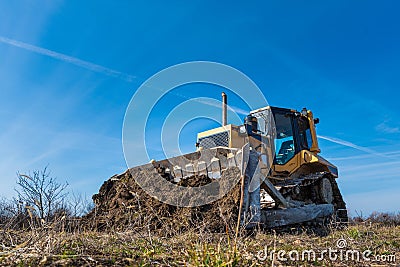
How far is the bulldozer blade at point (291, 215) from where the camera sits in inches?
266

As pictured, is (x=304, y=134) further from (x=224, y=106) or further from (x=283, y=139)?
(x=224, y=106)

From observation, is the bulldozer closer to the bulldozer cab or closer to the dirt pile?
the bulldozer cab

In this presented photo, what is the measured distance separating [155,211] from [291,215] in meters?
2.60

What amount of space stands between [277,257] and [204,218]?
→ 2.55 meters

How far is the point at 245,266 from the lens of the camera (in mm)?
2980

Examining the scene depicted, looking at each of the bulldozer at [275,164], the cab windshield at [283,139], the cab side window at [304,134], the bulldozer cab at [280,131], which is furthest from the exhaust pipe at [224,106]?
the cab side window at [304,134]

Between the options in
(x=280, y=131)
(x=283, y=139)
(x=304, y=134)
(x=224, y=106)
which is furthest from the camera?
(x=304, y=134)

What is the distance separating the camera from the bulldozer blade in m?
6.76

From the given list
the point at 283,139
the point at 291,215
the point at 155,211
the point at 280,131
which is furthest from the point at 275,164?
the point at 155,211

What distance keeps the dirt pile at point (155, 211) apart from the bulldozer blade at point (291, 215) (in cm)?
83

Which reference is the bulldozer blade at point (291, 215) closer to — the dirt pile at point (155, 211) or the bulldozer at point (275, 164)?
the bulldozer at point (275, 164)

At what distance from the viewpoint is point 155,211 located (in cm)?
664

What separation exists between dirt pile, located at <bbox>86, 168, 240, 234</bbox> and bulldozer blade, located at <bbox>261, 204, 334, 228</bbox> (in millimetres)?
835

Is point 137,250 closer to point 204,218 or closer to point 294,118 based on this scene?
point 204,218
